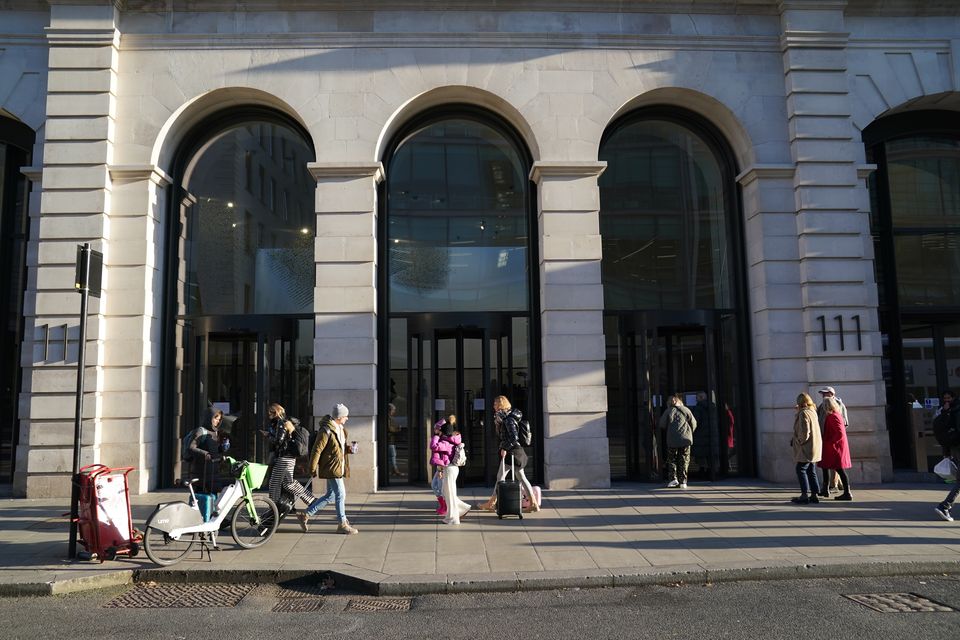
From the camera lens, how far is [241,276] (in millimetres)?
13289

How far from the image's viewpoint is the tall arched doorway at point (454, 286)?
1270cm

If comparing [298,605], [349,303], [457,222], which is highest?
[457,222]

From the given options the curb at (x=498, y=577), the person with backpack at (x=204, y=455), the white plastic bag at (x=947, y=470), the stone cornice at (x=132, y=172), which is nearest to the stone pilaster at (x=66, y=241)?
the stone cornice at (x=132, y=172)

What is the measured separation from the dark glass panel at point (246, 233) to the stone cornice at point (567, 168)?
4552 millimetres

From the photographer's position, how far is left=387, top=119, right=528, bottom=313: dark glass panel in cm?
1329

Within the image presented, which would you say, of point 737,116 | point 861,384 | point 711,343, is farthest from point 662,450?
point 737,116

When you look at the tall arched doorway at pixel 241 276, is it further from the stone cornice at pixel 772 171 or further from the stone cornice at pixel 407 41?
the stone cornice at pixel 772 171

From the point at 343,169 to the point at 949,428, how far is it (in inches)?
406

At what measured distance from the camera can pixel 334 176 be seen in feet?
40.6

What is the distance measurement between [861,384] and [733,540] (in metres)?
5.70

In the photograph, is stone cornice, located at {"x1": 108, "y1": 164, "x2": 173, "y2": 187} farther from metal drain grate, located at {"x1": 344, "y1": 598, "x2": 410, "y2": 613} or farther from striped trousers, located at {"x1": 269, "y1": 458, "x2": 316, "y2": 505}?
metal drain grate, located at {"x1": 344, "y1": 598, "x2": 410, "y2": 613}

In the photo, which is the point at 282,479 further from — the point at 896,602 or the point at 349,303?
the point at 896,602

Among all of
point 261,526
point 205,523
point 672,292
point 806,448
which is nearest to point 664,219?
point 672,292

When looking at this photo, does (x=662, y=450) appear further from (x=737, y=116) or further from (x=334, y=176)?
(x=334, y=176)
